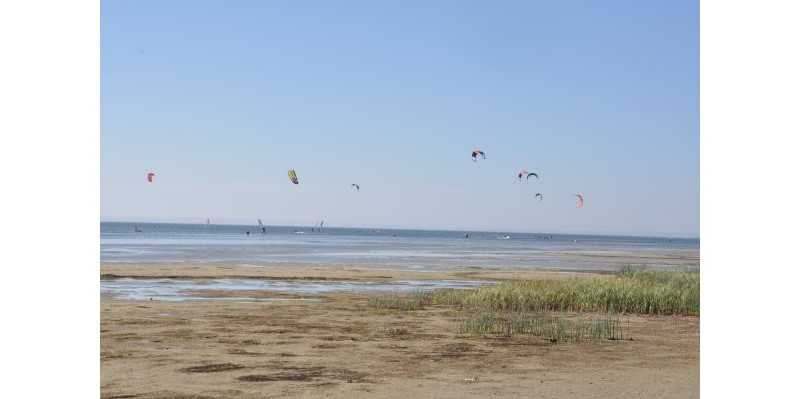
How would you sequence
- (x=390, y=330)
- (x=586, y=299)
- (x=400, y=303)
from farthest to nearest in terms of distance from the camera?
(x=400, y=303) < (x=586, y=299) < (x=390, y=330)

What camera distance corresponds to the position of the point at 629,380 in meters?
12.5

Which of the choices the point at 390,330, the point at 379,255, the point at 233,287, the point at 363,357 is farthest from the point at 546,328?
the point at 379,255

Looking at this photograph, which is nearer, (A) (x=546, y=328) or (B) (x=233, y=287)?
(A) (x=546, y=328)

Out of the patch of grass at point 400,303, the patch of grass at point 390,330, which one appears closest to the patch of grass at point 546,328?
the patch of grass at point 390,330

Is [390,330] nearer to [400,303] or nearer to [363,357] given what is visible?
[363,357]

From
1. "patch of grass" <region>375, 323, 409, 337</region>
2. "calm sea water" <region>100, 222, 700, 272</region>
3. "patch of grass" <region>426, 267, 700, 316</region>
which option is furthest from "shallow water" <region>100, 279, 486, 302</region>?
"calm sea water" <region>100, 222, 700, 272</region>

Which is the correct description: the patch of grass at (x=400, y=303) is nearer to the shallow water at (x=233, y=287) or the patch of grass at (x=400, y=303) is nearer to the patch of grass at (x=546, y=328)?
the patch of grass at (x=546, y=328)

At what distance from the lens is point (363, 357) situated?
14367 millimetres

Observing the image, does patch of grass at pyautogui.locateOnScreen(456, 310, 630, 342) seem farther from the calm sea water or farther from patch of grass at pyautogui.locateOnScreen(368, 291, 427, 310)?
the calm sea water
